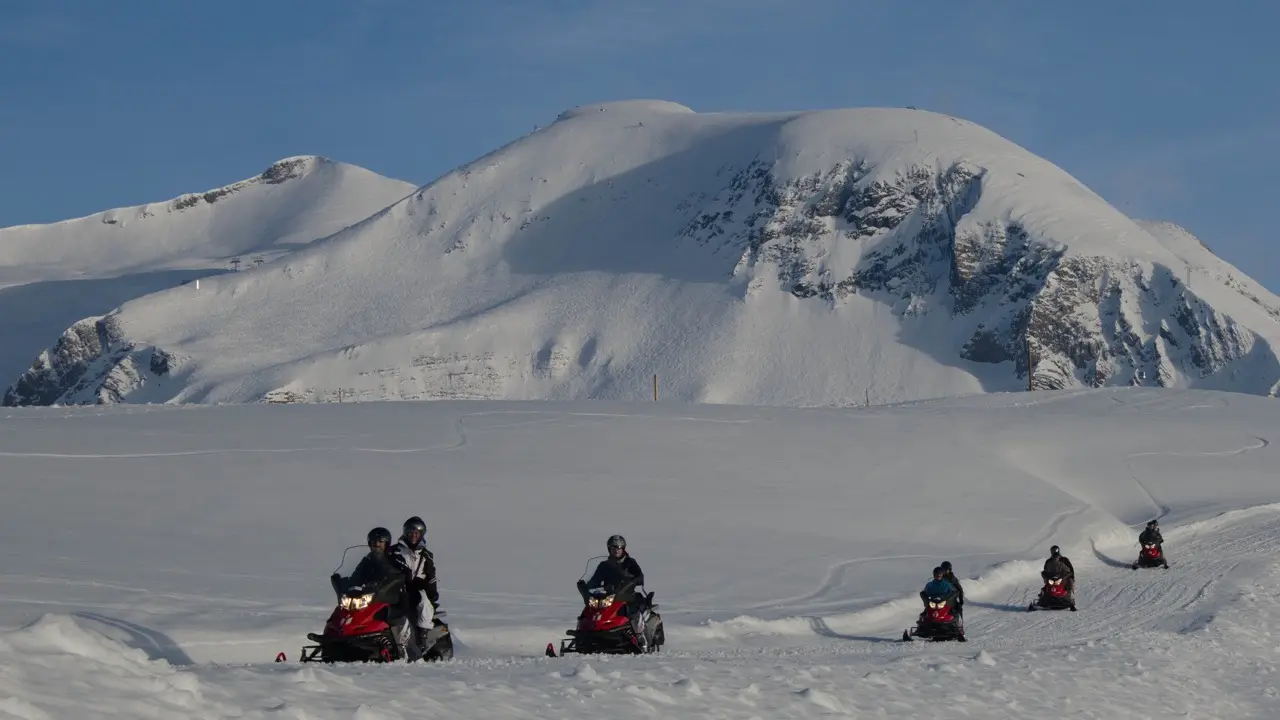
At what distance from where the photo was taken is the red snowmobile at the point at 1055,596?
22.5 m

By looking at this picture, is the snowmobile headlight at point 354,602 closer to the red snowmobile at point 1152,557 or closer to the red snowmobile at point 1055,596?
the red snowmobile at point 1055,596

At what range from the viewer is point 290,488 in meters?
28.0

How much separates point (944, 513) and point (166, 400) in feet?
456

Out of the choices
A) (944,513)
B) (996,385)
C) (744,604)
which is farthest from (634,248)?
(744,604)

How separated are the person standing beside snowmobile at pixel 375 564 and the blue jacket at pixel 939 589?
886 cm

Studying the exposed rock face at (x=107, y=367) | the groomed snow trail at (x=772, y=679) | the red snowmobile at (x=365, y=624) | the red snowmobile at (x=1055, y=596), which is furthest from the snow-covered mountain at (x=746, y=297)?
the red snowmobile at (x=365, y=624)

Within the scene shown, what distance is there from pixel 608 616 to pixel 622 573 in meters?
0.48

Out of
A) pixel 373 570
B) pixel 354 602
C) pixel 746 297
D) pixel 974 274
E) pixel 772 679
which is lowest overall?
pixel 772 679

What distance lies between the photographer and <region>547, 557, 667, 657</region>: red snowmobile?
1451cm

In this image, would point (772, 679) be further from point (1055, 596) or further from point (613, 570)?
point (1055, 596)

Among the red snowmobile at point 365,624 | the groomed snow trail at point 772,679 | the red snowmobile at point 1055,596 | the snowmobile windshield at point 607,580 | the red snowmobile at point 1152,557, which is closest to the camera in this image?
the groomed snow trail at point 772,679

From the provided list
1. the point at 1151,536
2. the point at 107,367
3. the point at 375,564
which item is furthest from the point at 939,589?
the point at 107,367

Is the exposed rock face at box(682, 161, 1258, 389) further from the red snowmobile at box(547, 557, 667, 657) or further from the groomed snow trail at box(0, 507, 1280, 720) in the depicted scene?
the red snowmobile at box(547, 557, 667, 657)

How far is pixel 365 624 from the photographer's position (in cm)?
1217
